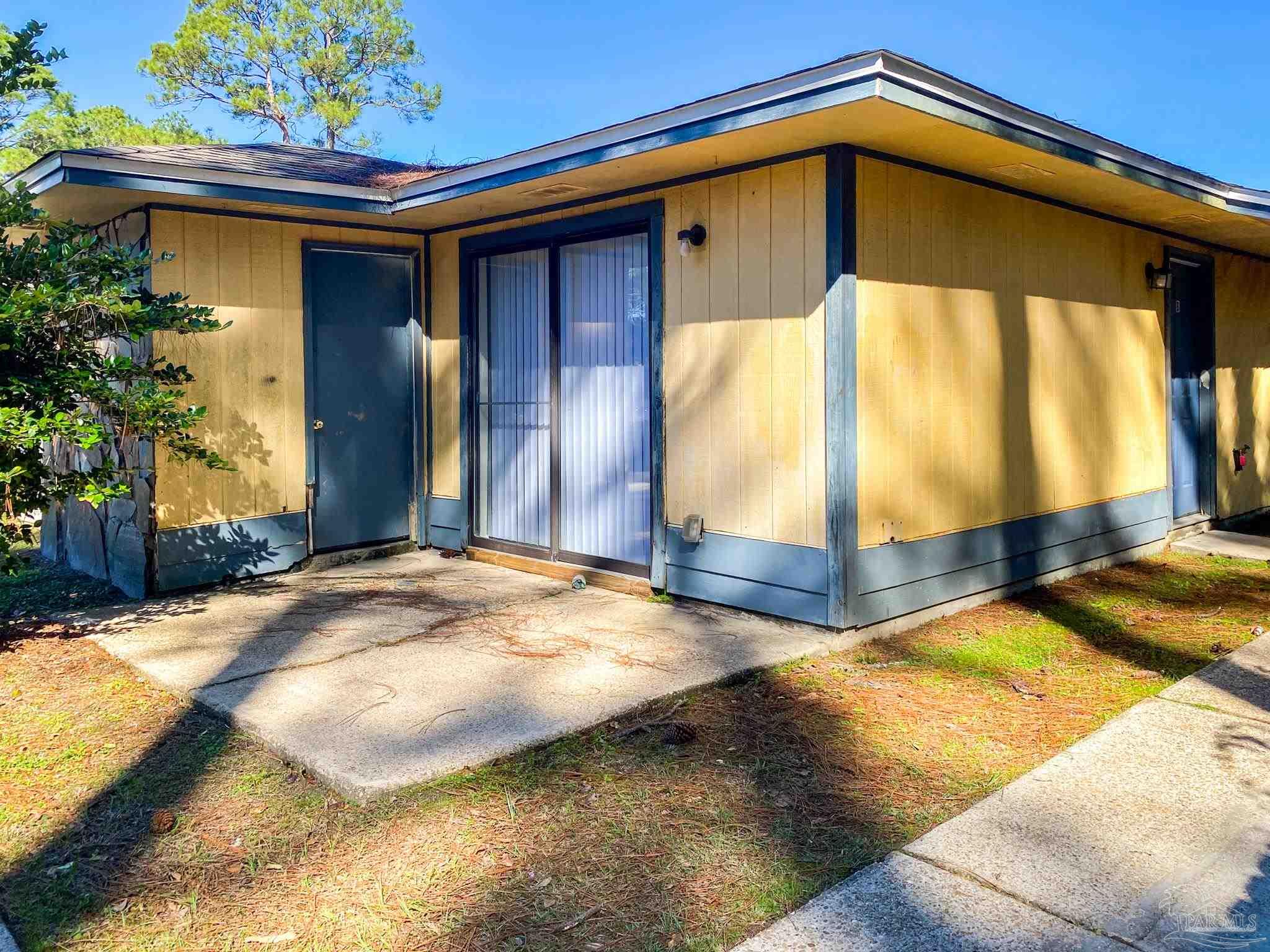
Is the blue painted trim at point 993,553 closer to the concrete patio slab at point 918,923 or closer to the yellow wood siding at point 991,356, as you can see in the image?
the yellow wood siding at point 991,356

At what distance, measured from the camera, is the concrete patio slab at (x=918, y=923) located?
2152mm

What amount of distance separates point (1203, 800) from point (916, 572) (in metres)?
2.08

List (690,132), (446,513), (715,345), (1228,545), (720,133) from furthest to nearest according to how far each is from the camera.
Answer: (1228,545) → (446,513) → (715,345) → (690,132) → (720,133)

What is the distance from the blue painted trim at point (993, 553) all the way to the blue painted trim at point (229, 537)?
3645mm

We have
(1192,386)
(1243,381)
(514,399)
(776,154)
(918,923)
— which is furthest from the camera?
(1243,381)

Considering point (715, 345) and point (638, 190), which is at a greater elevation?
point (638, 190)

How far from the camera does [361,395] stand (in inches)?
259

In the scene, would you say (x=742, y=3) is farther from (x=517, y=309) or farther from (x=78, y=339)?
(x=78, y=339)

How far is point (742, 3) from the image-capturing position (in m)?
23.5

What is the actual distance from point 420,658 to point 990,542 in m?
3.18

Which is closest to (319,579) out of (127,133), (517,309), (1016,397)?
(517,309)

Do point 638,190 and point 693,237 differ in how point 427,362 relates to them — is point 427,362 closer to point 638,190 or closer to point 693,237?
point 638,190

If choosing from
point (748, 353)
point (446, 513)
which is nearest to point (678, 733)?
point (748, 353)

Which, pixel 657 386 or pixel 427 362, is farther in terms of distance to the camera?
pixel 427 362
